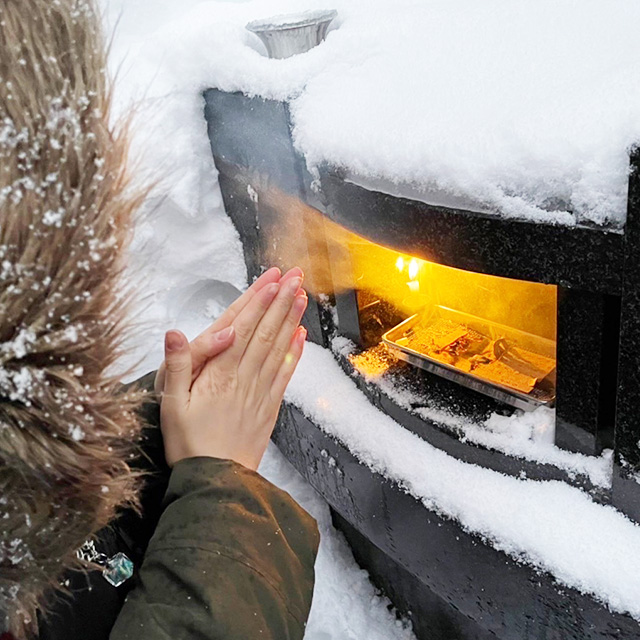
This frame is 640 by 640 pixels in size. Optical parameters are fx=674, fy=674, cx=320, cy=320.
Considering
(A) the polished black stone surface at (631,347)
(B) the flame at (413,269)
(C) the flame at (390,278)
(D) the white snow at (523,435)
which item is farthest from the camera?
(B) the flame at (413,269)

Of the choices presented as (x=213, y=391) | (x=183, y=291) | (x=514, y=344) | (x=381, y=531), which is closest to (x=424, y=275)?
(x=514, y=344)

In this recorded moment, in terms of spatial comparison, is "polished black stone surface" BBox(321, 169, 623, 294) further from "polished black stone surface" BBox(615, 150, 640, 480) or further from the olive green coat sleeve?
the olive green coat sleeve

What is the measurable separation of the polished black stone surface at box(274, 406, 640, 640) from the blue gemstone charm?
0.76 meters

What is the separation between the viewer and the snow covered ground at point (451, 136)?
1.12m

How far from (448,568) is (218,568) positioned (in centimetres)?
78

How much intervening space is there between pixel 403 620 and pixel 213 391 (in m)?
1.25

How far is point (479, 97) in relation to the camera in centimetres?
131

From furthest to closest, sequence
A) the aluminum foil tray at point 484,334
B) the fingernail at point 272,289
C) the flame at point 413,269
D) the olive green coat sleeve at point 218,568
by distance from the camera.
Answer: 1. the flame at point 413,269
2. the aluminum foil tray at point 484,334
3. the fingernail at point 272,289
4. the olive green coat sleeve at point 218,568

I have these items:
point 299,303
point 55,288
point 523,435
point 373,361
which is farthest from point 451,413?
point 55,288

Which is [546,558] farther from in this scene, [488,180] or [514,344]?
[488,180]

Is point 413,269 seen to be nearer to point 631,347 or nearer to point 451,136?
point 451,136

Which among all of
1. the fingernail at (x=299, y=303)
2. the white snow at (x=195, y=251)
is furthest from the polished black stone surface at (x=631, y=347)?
the white snow at (x=195, y=251)

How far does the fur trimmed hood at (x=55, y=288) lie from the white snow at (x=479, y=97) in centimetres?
67

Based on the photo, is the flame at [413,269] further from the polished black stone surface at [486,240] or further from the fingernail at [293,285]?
the fingernail at [293,285]
